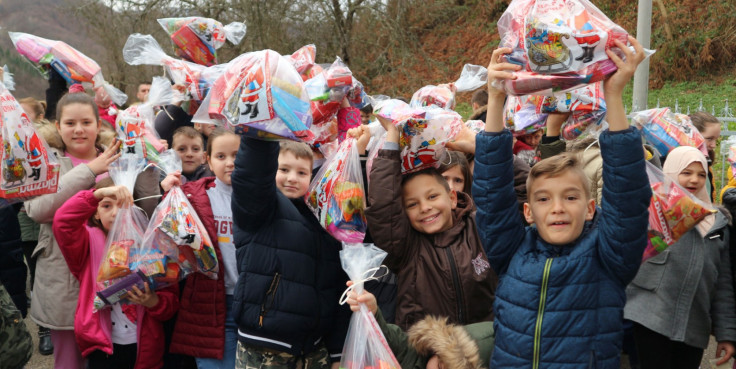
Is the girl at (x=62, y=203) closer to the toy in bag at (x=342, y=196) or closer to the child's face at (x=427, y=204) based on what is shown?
the toy in bag at (x=342, y=196)

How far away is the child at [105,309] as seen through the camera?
3457 mm

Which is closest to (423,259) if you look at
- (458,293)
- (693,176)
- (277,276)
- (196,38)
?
(458,293)

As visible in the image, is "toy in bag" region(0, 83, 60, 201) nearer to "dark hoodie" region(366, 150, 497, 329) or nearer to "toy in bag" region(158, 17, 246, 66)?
"dark hoodie" region(366, 150, 497, 329)

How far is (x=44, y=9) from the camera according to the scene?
43.6ft

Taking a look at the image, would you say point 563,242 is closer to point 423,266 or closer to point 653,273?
point 423,266

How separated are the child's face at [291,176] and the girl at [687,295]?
180 centimetres

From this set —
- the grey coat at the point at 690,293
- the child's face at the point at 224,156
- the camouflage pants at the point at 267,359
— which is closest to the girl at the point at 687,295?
the grey coat at the point at 690,293

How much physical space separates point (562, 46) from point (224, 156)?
1.98 metres

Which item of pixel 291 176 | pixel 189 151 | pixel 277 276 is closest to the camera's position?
pixel 277 276

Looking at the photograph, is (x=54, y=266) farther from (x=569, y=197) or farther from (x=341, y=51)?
(x=341, y=51)

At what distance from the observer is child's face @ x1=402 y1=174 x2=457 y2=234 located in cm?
300

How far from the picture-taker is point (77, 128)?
153 inches

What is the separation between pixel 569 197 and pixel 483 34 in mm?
17839

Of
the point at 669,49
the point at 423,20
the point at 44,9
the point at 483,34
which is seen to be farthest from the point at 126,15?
the point at 669,49
